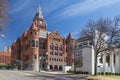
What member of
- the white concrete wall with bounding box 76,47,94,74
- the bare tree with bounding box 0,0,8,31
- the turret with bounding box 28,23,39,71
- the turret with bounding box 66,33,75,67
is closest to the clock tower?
the turret with bounding box 66,33,75,67

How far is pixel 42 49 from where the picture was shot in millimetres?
112625

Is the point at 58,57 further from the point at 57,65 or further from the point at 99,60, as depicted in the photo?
the point at 99,60

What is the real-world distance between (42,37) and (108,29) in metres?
60.2

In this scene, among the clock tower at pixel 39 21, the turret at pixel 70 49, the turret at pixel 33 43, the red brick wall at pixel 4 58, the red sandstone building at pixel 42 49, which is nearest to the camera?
the turret at pixel 33 43

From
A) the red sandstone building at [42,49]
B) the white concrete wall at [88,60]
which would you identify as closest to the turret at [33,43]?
the red sandstone building at [42,49]

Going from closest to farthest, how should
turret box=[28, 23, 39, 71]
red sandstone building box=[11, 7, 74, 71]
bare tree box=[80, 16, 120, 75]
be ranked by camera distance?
1. bare tree box=[80, 16, 120, 75]
2. turret box=[28, 23, 39, 71]
3. red sandstone building box=[11, 7, 74, 71]

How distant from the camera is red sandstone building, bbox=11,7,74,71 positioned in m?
107

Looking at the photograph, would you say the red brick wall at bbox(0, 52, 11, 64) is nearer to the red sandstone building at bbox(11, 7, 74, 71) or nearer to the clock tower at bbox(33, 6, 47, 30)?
the red sandstone building at bbox(11, 7, 74, 71)

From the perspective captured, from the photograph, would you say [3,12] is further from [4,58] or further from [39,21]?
[4,58]

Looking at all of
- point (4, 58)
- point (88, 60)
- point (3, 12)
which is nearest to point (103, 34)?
point (88, 60)

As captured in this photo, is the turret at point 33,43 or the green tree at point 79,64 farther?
the turret at point 33,43

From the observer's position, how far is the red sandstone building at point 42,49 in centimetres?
10688

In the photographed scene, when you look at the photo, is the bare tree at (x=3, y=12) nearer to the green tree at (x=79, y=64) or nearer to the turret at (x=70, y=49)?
the green tree at (x=79, y=64)

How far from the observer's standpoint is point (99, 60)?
252ft
